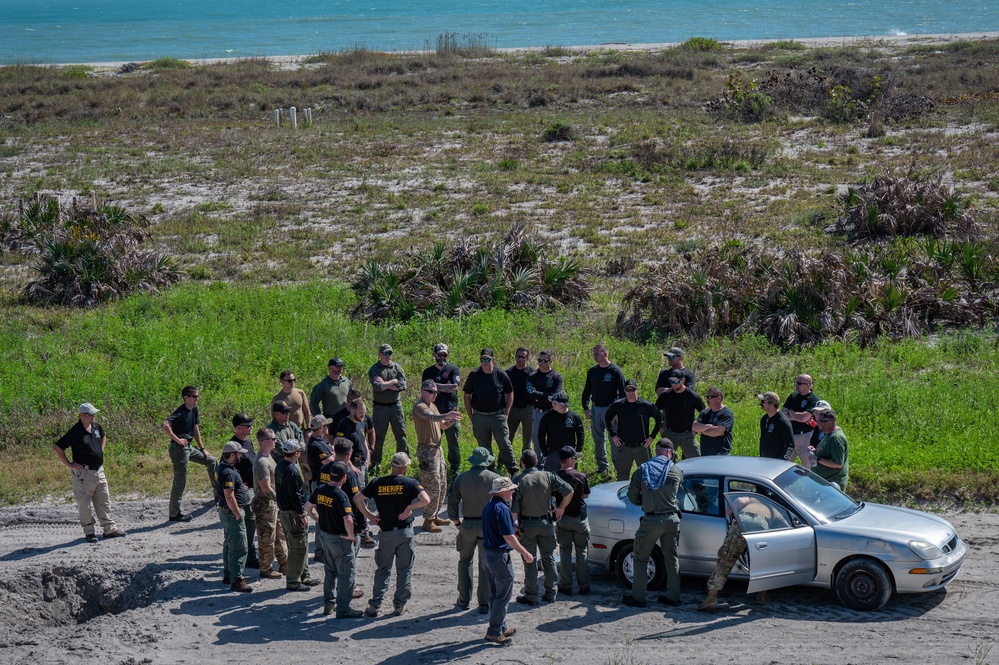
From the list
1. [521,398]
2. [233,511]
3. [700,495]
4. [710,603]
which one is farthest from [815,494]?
[233,511]

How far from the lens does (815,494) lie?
1124cm

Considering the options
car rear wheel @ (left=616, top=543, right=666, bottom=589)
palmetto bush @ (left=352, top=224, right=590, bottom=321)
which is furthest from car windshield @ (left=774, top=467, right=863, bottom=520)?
palmetto bush @ (left=352, top=224, right=590, bottom=321)

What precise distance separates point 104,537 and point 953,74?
48158 mm

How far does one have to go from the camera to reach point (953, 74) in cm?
5084

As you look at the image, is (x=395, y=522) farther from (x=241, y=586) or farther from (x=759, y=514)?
(x=759, y=514)

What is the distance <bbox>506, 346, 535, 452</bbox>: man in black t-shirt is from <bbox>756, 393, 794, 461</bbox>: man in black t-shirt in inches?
136

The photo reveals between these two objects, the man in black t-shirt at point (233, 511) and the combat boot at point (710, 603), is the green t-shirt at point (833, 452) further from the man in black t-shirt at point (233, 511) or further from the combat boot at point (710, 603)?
the man in black t-shirt at point (233, 511)

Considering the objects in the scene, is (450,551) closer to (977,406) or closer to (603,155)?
(977,406)

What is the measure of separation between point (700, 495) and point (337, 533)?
3832mm

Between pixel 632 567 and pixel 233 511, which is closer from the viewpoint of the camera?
pixel 632 567

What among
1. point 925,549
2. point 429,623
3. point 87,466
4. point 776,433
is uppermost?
point 776,433

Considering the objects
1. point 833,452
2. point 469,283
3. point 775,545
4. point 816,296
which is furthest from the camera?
point 469,283

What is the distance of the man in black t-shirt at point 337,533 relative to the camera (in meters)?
10.8

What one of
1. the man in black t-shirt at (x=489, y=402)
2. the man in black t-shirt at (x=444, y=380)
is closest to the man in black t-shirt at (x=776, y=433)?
the man in black t-shirt at (x=489, y=402)
